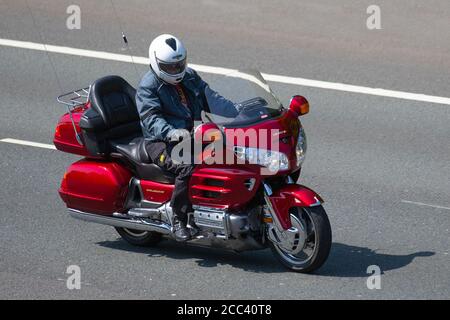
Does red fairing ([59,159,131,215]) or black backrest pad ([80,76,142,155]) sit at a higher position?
black backrest pad ([80,76,142,155])

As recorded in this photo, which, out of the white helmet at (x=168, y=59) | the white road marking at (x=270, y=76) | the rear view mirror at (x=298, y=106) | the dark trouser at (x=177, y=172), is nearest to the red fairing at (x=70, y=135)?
the dark trouser at (x=177, y=172)

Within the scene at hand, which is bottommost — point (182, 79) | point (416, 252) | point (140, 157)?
point (416, 252)

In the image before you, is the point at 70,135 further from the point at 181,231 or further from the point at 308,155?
the point at 308,155

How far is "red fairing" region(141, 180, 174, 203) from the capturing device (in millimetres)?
9062

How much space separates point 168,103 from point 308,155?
2.94m

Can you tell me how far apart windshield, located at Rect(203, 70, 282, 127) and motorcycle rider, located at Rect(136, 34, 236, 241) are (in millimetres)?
14

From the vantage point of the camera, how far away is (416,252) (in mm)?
9117

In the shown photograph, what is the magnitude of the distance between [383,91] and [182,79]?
478cm

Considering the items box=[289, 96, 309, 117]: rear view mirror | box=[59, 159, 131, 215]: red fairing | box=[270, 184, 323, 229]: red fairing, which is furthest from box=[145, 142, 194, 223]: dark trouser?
box=[289, 96, 309, 117]: rear view mirror

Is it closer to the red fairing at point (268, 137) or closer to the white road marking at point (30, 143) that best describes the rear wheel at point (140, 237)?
the red fairing at point (268, 137)

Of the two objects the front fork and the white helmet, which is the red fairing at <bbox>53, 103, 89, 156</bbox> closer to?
the white helmet

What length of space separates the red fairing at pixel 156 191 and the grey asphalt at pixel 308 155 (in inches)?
20.5

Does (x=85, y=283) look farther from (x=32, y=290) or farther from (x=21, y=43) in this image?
(x=21, y=43)

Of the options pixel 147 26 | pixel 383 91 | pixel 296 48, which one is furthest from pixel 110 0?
pixel 383 91
